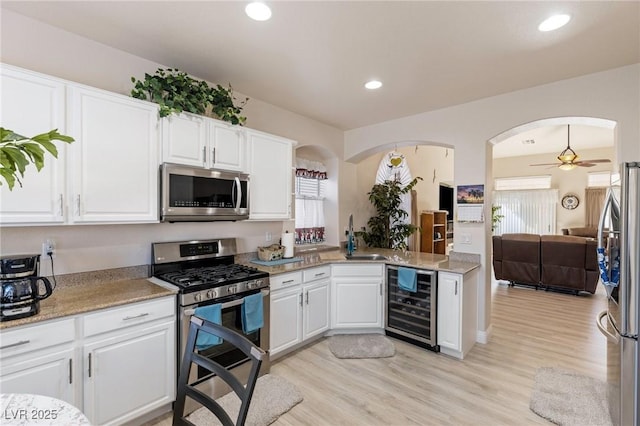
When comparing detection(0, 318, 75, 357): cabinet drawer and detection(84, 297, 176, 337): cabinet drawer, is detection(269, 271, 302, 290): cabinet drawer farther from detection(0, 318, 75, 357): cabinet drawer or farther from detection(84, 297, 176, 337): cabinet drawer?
detection(0, 318, 75, 357): cabinet drawer

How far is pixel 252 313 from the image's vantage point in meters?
2.60

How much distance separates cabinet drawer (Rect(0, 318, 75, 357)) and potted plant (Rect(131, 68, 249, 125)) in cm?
155

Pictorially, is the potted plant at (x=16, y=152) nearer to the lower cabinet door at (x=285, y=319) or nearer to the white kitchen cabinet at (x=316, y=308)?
the lower cabinet door at (x=285, y=319)

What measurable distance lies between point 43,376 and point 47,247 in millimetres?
890

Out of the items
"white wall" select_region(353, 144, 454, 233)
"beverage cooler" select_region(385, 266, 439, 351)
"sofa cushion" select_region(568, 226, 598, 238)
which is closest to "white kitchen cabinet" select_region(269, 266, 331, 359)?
"beverage cooler" select_region(385, 266, 439, 351)

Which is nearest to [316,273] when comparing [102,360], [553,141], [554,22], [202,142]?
[202,142]

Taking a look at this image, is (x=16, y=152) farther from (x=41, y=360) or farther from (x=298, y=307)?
(x=298, y=307)

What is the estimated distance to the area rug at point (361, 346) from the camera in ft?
10.3

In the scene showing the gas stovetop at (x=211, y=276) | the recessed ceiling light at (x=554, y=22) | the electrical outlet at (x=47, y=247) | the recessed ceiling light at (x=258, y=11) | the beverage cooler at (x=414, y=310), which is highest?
the recessed ceiling light at (x=554, y=22)

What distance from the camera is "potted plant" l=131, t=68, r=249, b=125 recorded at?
237 centimetres

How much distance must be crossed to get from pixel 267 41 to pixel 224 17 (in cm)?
37

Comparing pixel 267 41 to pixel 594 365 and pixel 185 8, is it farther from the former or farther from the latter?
pixel 594 365

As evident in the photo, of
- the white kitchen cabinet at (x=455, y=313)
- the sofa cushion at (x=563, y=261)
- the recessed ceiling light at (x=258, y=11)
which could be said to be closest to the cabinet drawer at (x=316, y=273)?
the white kitchen cabinet at (x=455, y=313)

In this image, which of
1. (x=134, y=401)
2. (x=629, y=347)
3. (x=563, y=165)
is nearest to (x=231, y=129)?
(x=134, y=401)
